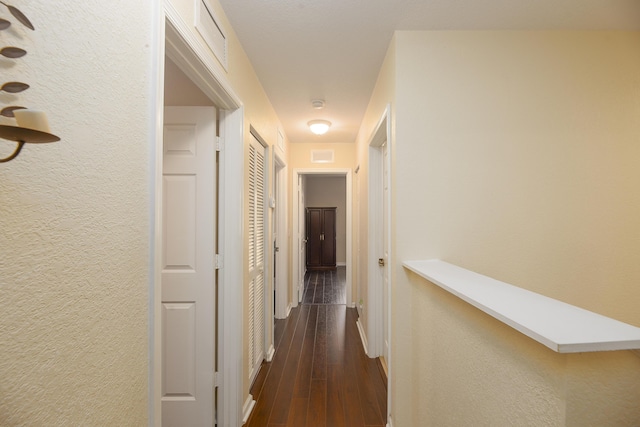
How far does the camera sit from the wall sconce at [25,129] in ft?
1.49

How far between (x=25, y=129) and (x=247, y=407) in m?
2.19

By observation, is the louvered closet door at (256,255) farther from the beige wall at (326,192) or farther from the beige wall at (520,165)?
the beige wall at (326,192)

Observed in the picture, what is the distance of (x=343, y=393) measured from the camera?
7.59 ft

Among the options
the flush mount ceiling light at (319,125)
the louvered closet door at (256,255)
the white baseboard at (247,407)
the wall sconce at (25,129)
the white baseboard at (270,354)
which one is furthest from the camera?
the flush mount ceiling light at (319,125)

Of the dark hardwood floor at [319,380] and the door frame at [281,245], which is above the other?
the door frame at [281,245]

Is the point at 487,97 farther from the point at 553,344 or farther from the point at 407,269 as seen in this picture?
the point at 553,344

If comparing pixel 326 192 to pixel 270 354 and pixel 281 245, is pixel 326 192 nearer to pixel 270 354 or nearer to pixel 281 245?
pixel 281 245

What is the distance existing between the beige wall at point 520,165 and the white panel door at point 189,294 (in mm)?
1177

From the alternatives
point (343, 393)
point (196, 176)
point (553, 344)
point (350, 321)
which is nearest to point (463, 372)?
point (553, 344)

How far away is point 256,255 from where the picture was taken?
8.32 ft

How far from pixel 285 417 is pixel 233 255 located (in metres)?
1.21

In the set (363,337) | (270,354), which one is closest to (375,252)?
(363,337)

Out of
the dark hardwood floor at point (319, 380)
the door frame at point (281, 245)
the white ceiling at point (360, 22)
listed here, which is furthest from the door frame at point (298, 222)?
the white ceiling at point (360, 22)

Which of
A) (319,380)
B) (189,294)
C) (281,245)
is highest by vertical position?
(281,245)
